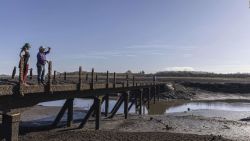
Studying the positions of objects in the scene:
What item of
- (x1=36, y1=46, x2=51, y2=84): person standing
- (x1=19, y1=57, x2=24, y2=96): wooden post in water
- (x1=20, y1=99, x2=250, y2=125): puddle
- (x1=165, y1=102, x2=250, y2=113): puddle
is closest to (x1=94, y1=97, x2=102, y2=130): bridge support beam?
(x1=20, y1=99, x2=250, y2=125): puddle

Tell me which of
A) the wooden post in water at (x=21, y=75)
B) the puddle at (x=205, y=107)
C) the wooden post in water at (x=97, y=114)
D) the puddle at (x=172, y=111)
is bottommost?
the puddle at (x=205, y=107)

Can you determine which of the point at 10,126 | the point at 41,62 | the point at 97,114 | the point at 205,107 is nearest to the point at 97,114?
the point at 97,114

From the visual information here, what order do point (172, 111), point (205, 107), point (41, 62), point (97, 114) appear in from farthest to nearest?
1. point (205, 107)
2. point (172, 111)
3. point (97, 114)
4. point (41, 62)

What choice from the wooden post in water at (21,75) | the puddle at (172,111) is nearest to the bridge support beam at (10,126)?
the wooden post in water at (21,75)

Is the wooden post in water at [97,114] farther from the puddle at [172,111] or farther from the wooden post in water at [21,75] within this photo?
the wooden post in water at [21,75]

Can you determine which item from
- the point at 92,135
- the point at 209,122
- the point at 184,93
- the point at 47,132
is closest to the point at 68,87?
the point at 92,135

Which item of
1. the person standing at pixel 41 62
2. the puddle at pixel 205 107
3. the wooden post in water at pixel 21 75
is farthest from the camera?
the puddle at pixel 205 107

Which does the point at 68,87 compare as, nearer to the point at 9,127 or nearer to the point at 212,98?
the point at 9,127

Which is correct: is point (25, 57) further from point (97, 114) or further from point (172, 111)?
point (172, 111)

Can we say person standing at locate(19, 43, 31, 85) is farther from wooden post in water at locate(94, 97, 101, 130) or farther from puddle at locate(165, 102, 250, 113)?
puddle at locate(165, 102, 250, 113)

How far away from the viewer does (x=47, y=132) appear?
19328 mm

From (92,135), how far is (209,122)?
11318 mm

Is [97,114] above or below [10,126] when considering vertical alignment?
below

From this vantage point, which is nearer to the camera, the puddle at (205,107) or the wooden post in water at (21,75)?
the wooden post in water at (21,75)
